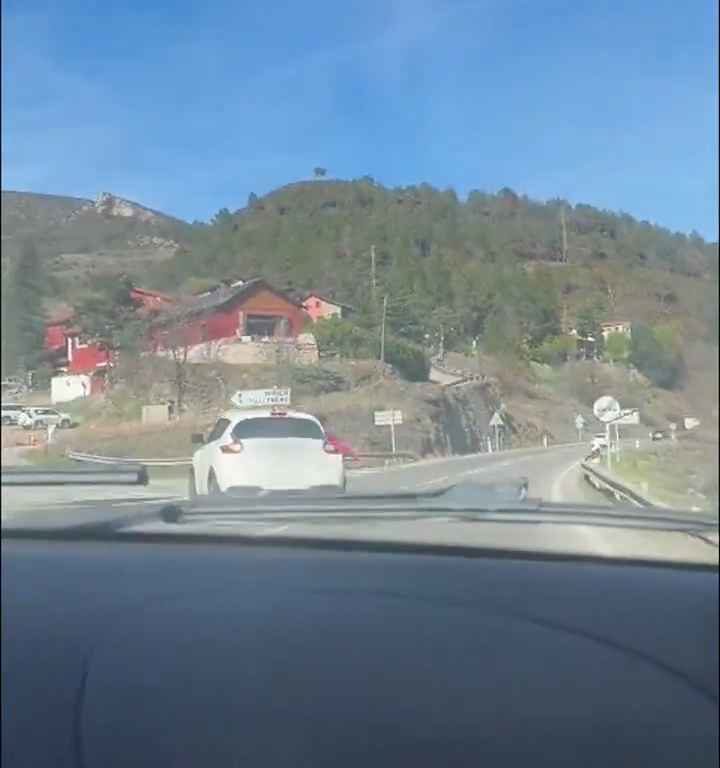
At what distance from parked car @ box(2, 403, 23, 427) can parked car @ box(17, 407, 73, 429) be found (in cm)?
1

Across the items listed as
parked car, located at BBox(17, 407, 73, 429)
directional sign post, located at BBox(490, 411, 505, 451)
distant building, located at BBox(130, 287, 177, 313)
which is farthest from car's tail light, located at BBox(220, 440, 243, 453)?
directional sign post, located at BBox(490, 411, 505, 451)

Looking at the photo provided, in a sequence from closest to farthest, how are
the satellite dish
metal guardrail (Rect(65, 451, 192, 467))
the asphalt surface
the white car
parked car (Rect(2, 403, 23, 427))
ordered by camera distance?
the asphalt surface
the satellite dish
the white car
metal guardrail (Rect(65, 451, 192, 467))
parked car (Rect(2, 403, 23, 427))

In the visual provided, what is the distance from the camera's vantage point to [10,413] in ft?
11.7

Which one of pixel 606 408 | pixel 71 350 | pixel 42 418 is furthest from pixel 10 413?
pixel 606 408

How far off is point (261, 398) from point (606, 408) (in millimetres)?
871

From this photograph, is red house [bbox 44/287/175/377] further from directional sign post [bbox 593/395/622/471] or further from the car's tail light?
directional sign post [bbox 593/395/622/471]

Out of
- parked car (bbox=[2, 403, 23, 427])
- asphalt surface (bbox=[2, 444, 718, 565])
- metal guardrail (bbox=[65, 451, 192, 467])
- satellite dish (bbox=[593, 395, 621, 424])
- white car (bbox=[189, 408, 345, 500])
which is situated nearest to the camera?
asphalt surface (bbox=[2, 444, 718, 565])

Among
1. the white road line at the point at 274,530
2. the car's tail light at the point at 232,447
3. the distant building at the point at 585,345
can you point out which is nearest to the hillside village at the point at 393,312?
the distant building at the point at 585,345

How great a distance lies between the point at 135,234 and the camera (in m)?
3.59

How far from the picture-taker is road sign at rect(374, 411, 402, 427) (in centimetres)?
347

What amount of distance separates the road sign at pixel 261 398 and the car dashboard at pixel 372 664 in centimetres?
39

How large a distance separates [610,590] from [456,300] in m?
0.84

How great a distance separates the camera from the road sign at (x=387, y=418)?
11.4ft

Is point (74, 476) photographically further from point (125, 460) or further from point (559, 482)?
point (559, 482)
